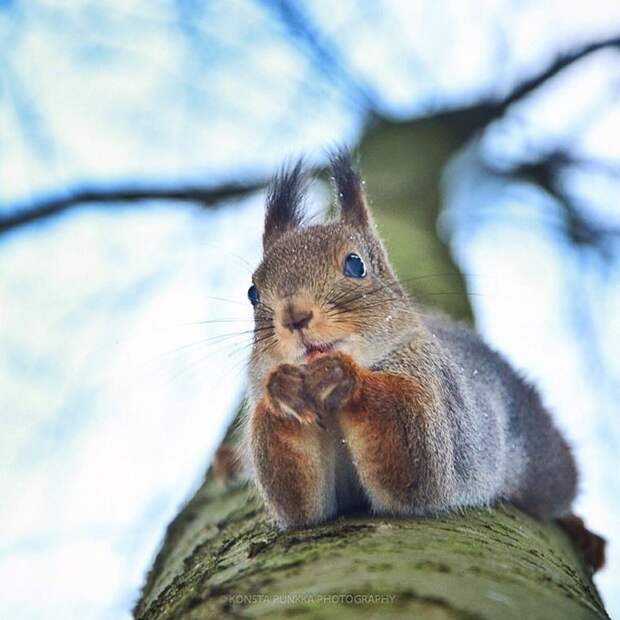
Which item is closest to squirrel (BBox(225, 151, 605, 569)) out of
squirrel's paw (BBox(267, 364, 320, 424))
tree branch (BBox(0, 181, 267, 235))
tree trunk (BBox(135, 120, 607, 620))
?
squirrel's paw (BBox(267, 364, 320, 424))

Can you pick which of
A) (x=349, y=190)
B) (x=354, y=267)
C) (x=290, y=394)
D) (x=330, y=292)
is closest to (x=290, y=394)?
(x=290, y=394)

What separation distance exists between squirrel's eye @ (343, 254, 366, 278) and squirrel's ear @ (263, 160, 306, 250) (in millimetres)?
383

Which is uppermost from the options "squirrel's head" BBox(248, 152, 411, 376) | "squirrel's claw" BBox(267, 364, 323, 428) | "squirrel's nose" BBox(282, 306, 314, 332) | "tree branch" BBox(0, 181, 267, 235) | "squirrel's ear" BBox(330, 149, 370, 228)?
"tree branch" BBox(0, 181, 267, 235)

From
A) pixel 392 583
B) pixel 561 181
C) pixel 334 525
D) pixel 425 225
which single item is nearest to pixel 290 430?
pixel 334 525

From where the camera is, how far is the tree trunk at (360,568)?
1038mm

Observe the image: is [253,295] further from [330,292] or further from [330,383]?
[330,383]

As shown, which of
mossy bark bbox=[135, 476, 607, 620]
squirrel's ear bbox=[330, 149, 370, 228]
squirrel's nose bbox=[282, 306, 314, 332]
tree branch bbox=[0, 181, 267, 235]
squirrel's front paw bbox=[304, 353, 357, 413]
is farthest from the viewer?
tree branch bbox=[0, 181, 267, 235]

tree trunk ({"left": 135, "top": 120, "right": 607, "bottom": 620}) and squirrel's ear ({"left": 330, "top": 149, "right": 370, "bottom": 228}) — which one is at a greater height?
squirrel's ear ({"left": 330, "top": 149, "right": 370, "bottom": 228})

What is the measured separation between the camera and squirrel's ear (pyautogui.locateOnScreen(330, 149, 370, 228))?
94.1 inches

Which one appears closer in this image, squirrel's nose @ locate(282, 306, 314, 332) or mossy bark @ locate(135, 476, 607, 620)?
mossy bark @ locate(135, 476, 607, 620)

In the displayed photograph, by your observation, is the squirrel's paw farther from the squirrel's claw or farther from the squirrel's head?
the squirrel's head

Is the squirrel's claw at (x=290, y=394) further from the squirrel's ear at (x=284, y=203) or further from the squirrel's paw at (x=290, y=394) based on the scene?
the squirrel's ear at (x=284, y=203)

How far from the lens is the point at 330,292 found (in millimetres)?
1981

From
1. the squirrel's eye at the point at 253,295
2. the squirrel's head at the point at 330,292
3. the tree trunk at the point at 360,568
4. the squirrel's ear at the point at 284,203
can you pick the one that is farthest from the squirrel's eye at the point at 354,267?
the tree trunk at the point at 360,568
